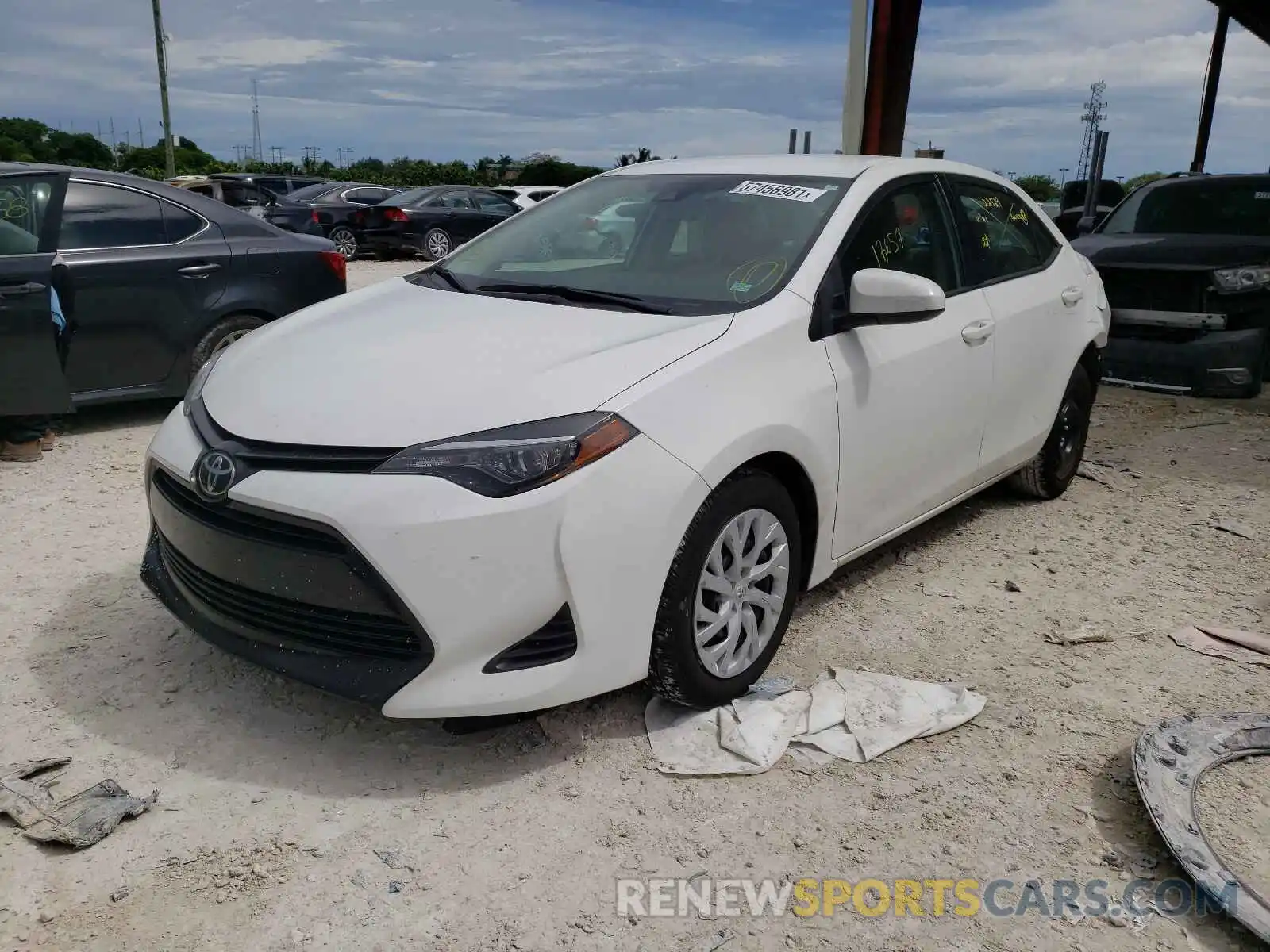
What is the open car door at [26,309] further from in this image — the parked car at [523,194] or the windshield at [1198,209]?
the parked car at [523,194]

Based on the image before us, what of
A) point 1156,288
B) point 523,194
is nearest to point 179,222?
point 1156,288

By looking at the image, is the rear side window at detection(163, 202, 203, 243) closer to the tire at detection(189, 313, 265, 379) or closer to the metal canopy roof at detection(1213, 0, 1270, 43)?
the tire at detection(189, 313, 265, 379)

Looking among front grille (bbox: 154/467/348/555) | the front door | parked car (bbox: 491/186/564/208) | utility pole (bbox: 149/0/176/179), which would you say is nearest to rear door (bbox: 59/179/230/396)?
front grille (bbox: 154/467/348/555)

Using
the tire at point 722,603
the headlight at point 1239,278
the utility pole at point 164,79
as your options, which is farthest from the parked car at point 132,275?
the utility pole at point 164,79

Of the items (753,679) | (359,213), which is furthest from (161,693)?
(359,213)

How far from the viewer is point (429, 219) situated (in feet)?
61.2

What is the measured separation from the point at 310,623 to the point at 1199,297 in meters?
6.66

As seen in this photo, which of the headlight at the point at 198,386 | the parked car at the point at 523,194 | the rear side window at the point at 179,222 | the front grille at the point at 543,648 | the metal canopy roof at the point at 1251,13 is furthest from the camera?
the parked car at the point at 523,194

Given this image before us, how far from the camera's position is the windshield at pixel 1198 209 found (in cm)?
779

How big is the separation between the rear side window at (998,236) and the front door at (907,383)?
14cm

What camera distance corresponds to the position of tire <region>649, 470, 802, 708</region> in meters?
2.84

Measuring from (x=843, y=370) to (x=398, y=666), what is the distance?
166 cm

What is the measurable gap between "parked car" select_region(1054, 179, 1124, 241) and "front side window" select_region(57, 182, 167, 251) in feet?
23.7

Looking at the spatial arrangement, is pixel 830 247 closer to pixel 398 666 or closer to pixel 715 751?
pixel 715 751
